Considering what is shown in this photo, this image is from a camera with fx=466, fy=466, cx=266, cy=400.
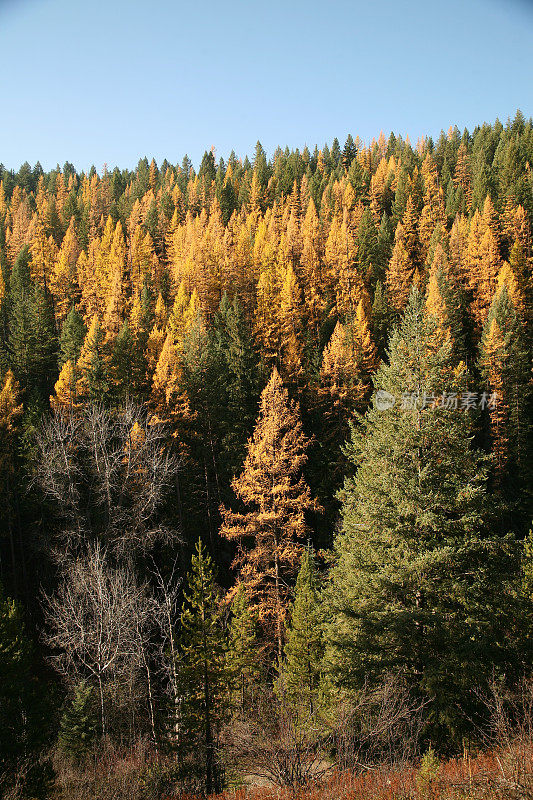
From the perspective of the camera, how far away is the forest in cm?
992

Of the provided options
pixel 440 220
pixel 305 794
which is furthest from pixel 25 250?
pixel 305 794

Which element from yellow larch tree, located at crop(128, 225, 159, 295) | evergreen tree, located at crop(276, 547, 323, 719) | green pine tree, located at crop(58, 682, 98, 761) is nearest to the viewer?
green pine tree, located at crop(58, 682, 98, 761)

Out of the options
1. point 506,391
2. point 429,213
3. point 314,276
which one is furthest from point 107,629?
point 429,213

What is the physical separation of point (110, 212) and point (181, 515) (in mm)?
65181

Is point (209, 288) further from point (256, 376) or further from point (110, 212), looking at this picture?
point (110, 212)

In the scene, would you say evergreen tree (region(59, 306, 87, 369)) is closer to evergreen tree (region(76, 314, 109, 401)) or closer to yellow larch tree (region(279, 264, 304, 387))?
evergreen tree (region(76, 314, 109, 401))

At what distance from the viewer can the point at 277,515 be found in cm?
1698

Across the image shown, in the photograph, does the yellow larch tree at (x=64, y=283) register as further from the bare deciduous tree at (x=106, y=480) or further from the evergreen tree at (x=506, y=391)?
the evergreen tree at (x=506, y=391)

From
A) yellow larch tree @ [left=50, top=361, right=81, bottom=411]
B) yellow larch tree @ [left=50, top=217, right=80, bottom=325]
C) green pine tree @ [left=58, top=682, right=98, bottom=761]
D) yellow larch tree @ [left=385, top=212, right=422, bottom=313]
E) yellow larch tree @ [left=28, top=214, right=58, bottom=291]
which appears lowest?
green pine tree @ [left=58, top=682, right=98, bottom=761]

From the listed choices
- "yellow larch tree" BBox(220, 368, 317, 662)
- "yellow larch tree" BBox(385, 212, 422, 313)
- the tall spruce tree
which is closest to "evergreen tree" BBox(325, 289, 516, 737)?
"yellow larch tree" BBox(220, 368, 317, 662)

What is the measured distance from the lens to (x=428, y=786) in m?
6.69

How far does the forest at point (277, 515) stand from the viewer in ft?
32.6

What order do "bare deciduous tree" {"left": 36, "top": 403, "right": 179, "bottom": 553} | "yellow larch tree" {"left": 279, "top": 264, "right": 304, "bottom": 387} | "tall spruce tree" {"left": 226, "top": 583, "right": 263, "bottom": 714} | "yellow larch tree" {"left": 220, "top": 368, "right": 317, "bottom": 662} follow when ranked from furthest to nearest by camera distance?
1. "yellow larch tree" {"left": 279, "top": 264, "right": 304, "bottom": 387}
2. "bare deciduous tree" {"left": 36, "top": 403, "right": 179, "bottom": 553}
3. "yellow larch tree" {"left": 220, "top": 368, "right": 317, "bottom": 662}
4. "tall spruce tree" {"left": 226, "top": 583, "right": 263, "bottom": 714}

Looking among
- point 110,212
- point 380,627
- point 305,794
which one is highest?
point 110,212
